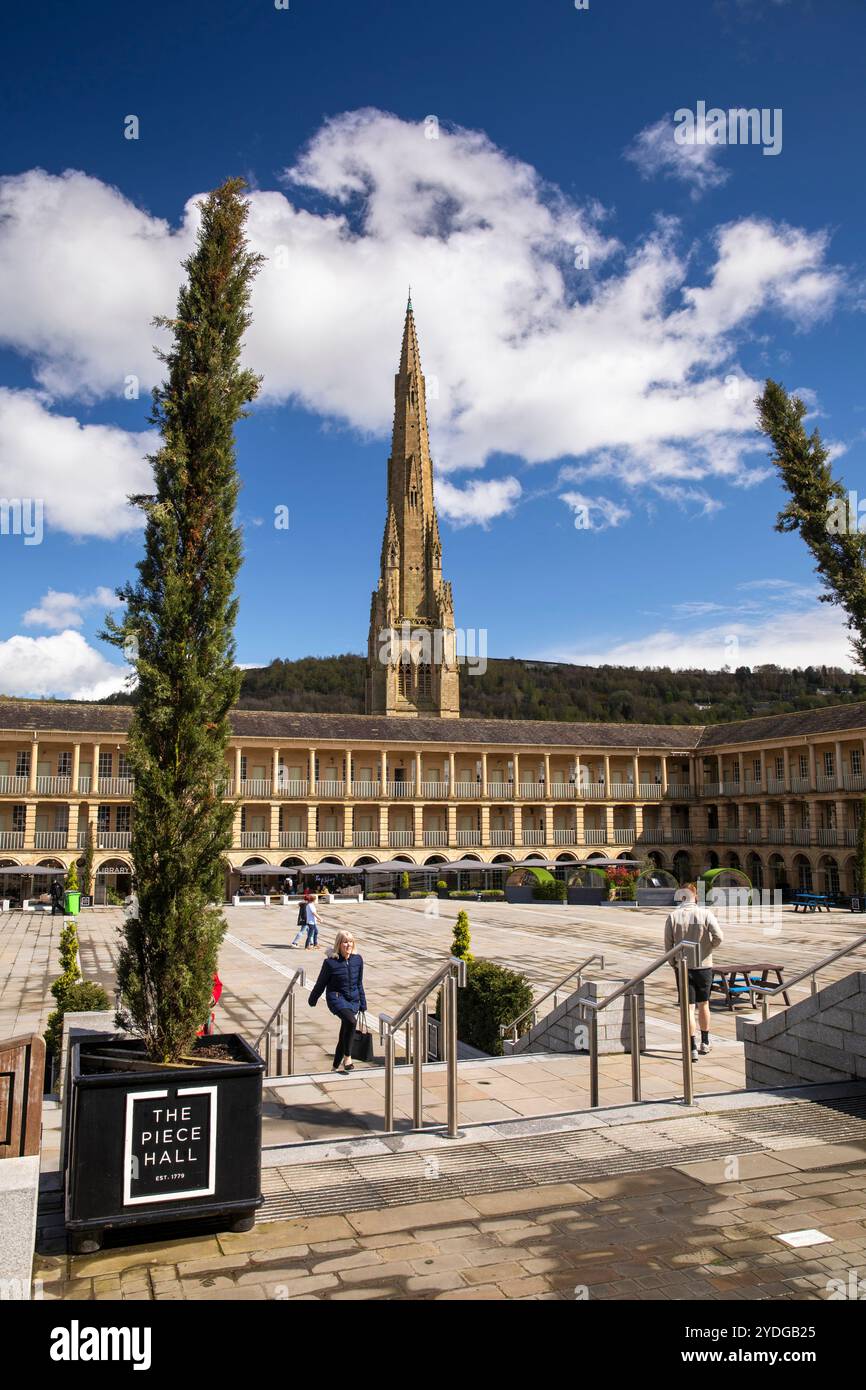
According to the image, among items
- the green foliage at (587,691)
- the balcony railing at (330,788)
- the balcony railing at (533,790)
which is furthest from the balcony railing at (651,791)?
the green foliage at (587,691)

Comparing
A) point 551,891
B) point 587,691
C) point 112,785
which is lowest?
point 551,891

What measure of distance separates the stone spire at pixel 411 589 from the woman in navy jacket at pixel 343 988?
62.3 metres

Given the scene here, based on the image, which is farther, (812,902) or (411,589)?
(411,589)

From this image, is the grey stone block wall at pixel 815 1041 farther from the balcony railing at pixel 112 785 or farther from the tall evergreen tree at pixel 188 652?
the balcony railing at pixel 112 785

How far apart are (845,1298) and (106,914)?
35.5 metres

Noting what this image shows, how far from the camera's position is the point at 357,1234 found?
4.90 m

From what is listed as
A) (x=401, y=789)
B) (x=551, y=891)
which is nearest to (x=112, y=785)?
(x=401, y=789)

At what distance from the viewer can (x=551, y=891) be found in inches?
Result: 1606

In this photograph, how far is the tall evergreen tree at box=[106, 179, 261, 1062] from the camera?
6.37 m

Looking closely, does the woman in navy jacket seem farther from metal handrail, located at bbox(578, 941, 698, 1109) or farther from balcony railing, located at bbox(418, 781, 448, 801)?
balcony railing, located at bbox(418, 781, 448, 801)

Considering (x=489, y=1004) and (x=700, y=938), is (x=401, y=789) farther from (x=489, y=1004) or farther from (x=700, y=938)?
(x=700, y=938)

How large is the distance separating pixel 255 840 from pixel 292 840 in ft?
6.82

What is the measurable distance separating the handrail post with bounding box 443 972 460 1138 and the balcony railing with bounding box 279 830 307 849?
152 ft

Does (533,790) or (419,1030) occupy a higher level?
(533,790)
